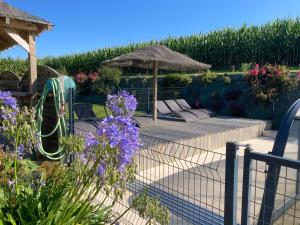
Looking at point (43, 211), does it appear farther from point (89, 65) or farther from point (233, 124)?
point (89, 65)

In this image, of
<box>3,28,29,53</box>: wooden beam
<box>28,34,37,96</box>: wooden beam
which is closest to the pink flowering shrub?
<box>28,34,37,96</box>: wooden beam

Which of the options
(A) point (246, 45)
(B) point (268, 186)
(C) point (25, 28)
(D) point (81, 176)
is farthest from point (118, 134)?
(A) point (246, 45)

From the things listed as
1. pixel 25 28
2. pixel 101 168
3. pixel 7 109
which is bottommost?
pixel 101 168

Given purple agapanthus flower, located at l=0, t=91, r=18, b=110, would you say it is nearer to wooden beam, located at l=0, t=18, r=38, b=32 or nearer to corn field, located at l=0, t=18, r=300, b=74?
wooden beam, located at l=0, t=18, r=38, b=32

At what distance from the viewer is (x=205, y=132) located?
8.41 meters

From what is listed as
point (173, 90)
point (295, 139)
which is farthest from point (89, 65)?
point (295, 139)

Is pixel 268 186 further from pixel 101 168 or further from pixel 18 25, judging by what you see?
pixel 18 25

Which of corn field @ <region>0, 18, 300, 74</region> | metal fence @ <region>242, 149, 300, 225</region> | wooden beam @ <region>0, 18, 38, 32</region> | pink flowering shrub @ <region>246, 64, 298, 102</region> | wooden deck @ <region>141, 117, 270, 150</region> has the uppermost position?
corn field @ <region>0, 18, 300, 74</region>

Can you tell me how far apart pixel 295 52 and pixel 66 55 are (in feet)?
64.6

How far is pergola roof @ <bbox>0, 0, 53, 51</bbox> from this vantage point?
6237mm

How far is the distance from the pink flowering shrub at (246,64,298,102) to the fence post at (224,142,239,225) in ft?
33.8

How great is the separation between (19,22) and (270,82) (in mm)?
9337

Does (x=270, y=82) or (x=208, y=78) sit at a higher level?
(x=208, y=78)

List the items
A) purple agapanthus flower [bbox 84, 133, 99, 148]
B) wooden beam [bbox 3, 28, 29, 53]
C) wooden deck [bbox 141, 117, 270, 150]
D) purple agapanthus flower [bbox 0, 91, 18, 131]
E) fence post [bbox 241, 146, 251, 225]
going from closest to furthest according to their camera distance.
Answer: purple agapanthus flower [bbox 84, 133, 99, 148], fence post [bbox 241, 146, 251, 225], purple agapanthus flower [bbox 0, 91, 18, 131], wooden beam [bbox 3, 28, 29, 53], wooden deck [bbox 141, 117, 270, 150]
